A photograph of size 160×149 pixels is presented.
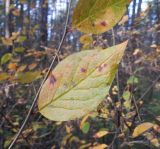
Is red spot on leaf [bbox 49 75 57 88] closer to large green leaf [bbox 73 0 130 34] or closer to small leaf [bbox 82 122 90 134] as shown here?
large green leaf [bbox 73 0 130 34]

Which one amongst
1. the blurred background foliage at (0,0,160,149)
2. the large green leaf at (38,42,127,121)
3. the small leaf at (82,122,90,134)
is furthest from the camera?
the small leaf at (82,122,90,134)

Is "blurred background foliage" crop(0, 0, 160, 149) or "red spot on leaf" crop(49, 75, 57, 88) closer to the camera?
"red spot on leaf" crop(49, 75, 57, 88)

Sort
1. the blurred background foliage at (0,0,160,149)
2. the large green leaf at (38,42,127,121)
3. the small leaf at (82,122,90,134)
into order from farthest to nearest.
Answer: the small leaf at (82,122,90,134)
the blurred background foliage at (0,0,160,149)
the large green leaf at (38,42,127,121)

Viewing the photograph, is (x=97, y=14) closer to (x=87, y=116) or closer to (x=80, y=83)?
(x=80, y=83)

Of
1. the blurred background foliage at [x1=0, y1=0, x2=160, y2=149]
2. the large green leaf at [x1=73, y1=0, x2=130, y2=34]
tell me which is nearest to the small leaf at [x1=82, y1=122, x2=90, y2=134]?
the blurred background foliage at [x1=0, y1=0, x2=160, y2=149]

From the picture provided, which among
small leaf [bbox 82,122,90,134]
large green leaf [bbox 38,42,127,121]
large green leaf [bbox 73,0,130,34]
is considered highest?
large green leaf [bbox 73,0,130,34]

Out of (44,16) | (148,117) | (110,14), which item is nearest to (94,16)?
(110,14)

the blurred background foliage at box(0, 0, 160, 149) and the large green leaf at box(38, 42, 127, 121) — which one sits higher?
the large green leaf at box(38, 42, 127, 121)
